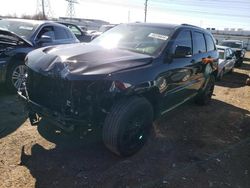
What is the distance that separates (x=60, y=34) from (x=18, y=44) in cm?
212

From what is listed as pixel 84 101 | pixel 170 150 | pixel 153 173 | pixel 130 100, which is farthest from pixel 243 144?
pixel 84 101

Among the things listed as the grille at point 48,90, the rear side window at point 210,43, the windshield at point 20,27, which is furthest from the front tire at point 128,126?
the windshield at point 20,27

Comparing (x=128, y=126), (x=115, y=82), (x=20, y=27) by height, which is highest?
(x=20, y=27)

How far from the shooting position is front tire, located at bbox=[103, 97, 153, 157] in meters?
3.69

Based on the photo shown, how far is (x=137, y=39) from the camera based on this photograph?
4961mm

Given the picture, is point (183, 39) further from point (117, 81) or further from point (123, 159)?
point (123, 159)

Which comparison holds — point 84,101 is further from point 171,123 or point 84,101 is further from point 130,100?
point 171,123

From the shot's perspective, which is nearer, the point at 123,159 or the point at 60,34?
the point at 123,159

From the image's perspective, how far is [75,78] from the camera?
3432mm

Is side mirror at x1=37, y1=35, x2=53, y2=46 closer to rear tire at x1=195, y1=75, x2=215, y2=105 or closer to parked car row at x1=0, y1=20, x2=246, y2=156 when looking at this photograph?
parked car row at x1=0, y1=20, x2=246, y2=156

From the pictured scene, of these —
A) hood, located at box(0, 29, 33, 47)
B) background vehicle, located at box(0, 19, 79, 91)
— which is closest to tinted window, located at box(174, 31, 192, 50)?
background vehicle, located at box(0, 19, 79, 91)

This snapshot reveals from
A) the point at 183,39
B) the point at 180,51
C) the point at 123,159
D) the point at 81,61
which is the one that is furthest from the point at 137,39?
the point at 123,159

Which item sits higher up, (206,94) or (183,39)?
(183,39)

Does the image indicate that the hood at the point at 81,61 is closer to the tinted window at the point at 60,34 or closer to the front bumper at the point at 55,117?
the front bumper at the point at 55,117
